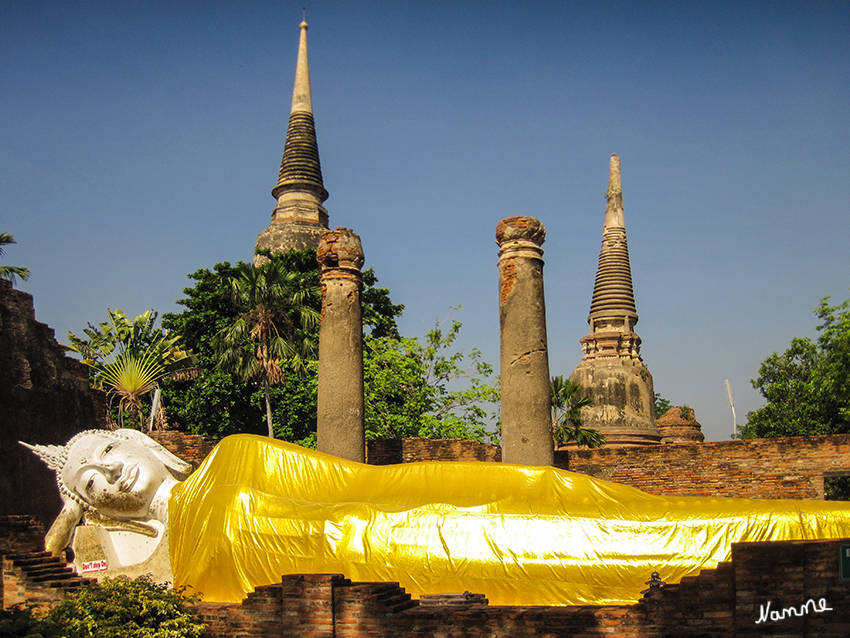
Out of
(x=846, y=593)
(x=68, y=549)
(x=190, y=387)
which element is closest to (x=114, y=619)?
(x=68, y=549)

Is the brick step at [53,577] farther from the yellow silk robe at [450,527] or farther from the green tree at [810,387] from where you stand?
the green tree at [810,387]

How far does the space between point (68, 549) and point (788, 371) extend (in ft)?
113

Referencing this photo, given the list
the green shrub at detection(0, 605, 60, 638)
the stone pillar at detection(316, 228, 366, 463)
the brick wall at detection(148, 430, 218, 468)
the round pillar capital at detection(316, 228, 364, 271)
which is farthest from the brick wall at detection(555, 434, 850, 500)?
the green shrub at detection(0, 605, 60, 638)

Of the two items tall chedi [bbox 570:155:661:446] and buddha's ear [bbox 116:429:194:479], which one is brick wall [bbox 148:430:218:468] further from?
tall chedi [bbox 570:155:661:446]

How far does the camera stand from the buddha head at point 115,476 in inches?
352

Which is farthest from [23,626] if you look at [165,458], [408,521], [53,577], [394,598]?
[408,521]

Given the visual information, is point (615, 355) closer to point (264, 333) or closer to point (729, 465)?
point (264, 333)

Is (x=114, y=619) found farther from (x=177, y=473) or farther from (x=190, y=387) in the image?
(x=190, y=387)

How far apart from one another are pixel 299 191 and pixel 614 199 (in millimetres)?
13231

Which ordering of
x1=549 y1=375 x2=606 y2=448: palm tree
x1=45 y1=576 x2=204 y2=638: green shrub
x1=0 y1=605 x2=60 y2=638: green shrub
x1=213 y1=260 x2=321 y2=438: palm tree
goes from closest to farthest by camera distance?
1. x1=0 y1=605 x2=60 y2=638: green shrub
2. x1=45 y1=576 x2=204 y2=638: green shrub
3. x1=549 y1=375 x2=606 y2=448: palm tree
4. x1=213 y1=260 x2=321 y2=438: palm tree

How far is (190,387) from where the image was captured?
25609 mm

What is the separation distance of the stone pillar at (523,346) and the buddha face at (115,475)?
4.51 m

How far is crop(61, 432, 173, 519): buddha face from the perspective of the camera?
8922 mm

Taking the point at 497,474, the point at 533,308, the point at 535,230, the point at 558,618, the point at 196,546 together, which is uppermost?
the point at 535,230
